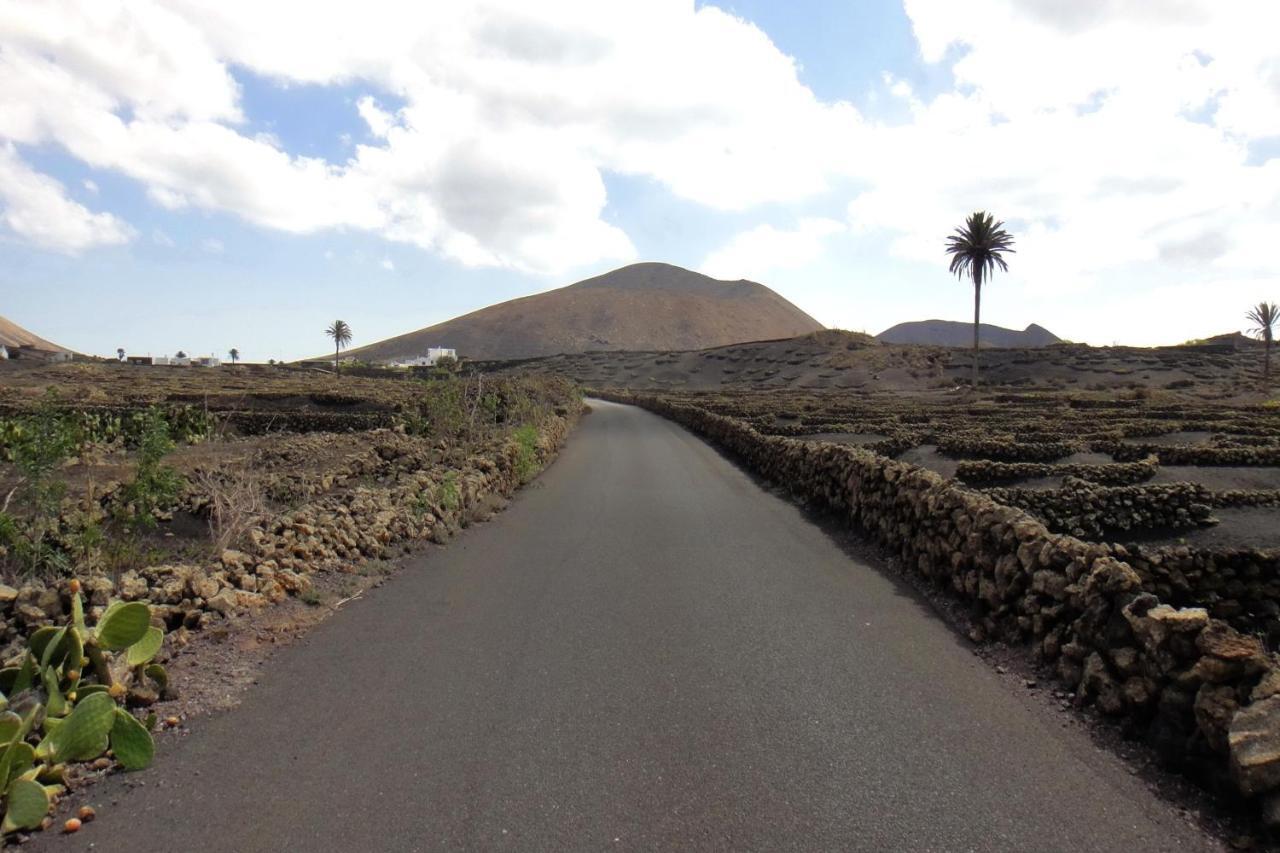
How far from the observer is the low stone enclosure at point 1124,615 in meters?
3.88

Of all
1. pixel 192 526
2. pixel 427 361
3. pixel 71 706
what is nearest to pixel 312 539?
pixel 71 706

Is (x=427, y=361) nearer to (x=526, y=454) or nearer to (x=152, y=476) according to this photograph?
(x=526, y=454)

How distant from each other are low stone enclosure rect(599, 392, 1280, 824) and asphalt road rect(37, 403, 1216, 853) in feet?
1.27

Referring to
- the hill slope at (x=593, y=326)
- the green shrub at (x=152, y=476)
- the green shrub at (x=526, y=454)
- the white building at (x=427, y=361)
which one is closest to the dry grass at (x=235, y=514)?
the green shrub at (x=152, y=476)

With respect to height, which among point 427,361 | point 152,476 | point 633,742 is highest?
point 427,361

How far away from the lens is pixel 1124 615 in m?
4.93

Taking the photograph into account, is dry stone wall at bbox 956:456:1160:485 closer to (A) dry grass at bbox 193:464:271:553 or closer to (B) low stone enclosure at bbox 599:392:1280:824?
(B) low stone enclosure at bbox 599:392:1280:824

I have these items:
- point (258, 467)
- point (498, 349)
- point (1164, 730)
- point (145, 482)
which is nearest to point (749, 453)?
point (258, 467)

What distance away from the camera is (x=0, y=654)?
15.7ft

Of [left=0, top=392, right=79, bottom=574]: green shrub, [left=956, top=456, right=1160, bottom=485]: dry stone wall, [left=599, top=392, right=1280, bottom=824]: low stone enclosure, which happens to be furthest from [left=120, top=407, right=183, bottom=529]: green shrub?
[left=956, top=456, right=1160, bottom=485]: dry stone wall

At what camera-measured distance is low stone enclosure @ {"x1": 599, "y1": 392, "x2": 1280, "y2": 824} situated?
3.88 m

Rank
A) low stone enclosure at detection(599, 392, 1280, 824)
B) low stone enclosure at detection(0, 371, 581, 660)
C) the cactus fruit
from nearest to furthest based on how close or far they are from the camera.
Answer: the cactus fruit < low stone enclosure at detection(599, 392, 1280, 824) < low stone enclosure at detection(0, 371, 581, 660)

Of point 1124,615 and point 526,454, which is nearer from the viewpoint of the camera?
point 1124,615

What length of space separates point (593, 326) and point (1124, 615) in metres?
168
